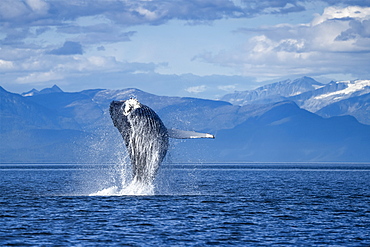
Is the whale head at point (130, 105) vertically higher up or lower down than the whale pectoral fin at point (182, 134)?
higher up

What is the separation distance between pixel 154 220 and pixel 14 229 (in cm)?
546

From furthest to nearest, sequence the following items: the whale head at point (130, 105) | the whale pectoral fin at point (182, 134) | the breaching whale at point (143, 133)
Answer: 1. the breaching whale at point (143, 133)
2. the whale head at point (130, 105)
3. the whale pectoral fin at point (182, 134)

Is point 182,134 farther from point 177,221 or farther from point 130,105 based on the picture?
point 177,221

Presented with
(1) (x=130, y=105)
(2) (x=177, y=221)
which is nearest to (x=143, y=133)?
(1) (x=130, y=105)

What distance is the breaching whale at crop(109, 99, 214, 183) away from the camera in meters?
27.9

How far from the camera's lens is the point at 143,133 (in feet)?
93.2

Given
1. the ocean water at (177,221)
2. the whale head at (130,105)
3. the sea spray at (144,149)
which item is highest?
the whale head at (130,105)

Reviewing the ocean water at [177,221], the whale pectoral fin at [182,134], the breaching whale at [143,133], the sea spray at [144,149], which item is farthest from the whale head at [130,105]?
the ocean water at [177,221]

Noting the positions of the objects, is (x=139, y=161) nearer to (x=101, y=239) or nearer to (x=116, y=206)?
(x=116, y=206)

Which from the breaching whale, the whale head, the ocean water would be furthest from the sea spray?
the ocean water

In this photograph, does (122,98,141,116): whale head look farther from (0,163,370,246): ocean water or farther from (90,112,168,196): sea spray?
(0,163,370,246): ocean water

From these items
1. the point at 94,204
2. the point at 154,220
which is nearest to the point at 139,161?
the point at 154,220

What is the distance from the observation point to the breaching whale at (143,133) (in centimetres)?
2786

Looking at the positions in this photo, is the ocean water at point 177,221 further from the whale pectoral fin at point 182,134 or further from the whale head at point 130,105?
the whale head at point 130,105
